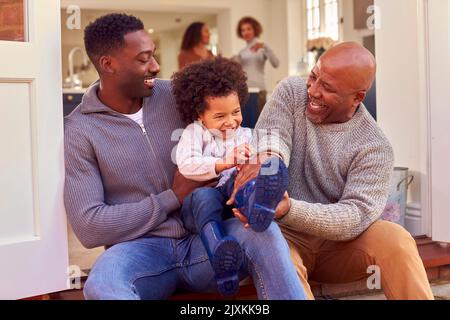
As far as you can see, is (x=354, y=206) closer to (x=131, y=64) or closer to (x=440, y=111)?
(x=131, y=64)

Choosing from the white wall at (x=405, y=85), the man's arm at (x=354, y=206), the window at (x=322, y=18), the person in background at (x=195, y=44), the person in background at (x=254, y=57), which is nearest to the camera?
the man's arm at (x=354, y=206)

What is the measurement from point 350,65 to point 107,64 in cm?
78

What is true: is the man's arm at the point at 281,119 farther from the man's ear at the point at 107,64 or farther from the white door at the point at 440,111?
the white door at the point at 440,111

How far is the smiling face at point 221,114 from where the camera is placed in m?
2.05

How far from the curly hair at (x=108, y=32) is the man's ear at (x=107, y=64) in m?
0.02

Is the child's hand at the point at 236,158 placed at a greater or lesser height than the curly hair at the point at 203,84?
lesser

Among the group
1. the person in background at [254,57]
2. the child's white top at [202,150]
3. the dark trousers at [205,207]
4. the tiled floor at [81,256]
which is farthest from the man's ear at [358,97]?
the person in background at [254,57]

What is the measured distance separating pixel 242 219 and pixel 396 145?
144 centimetres

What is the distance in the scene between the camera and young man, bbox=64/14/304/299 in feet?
6.30

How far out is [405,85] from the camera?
2.91 m

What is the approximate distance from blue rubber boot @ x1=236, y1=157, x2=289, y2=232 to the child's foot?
0.08 meters

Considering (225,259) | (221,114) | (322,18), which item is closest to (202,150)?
(221,114)

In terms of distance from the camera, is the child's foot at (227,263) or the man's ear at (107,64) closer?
the child's foot at (227,263)
